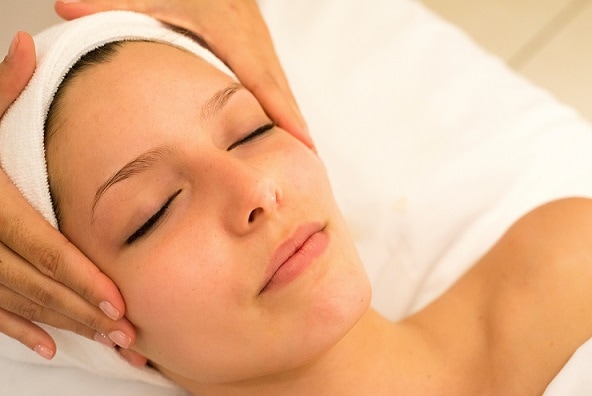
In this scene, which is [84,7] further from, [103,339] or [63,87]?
[103,339]

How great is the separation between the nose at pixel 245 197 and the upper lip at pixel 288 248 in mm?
42

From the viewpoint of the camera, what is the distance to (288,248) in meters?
0.78

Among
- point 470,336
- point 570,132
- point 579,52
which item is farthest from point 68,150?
point 579,52

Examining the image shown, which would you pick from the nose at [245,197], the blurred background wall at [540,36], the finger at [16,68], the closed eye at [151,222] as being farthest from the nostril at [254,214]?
the blurred background wall at [540,36]

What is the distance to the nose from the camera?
753 mm

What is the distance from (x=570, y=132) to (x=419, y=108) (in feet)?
1.03

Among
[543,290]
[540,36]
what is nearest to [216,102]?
[543,290]

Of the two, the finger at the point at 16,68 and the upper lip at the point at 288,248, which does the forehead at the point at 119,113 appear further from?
the upper lip at the point at 288,248

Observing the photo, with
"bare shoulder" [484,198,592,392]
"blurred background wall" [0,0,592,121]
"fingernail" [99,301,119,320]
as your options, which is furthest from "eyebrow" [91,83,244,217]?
"blurred background wall" [0,0,592,121]

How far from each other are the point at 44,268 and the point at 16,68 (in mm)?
271

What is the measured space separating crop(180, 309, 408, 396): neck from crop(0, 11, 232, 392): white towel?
18 cm

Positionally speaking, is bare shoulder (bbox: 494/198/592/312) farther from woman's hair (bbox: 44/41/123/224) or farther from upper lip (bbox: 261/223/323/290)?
woman's hair (bbox: 44/41/123/224)

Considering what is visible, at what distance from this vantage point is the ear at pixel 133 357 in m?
0.92

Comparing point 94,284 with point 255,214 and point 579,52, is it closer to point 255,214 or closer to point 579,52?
point 255,214
